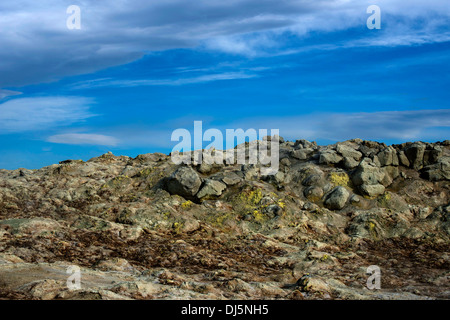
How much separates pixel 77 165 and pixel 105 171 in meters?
1.32

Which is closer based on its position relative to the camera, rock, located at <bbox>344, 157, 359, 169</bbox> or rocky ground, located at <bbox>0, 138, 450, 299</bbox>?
rocky ground, located at <bbox>0, 138, 450, 299</bbox>

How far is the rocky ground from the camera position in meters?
8.45

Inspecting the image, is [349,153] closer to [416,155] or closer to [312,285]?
[416,155]

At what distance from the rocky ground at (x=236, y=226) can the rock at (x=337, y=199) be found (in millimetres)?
65

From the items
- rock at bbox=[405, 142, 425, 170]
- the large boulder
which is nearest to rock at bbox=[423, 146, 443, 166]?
rock at bbox=[405, 142, 425, 170]

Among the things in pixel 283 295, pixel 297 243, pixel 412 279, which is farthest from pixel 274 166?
pixel 283 295

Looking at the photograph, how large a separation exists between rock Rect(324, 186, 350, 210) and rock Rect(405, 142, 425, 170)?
3596 mm

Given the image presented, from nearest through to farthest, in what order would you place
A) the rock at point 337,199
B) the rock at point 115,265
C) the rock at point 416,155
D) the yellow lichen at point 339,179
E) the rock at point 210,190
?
the rock at point 115,265 → the rock at point 210,190 → the rock at point 337,199 → the yellow lichen at point 339,179 → the rock at point 416,155

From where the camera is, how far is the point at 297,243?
1232 cm

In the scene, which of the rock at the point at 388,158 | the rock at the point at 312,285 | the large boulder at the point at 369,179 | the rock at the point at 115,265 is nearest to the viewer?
the rock at the point at 312,285

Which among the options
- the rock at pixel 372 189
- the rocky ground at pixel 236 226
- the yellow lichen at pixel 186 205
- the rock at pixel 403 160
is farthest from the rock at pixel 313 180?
the yellow lichen at pixel 186 205

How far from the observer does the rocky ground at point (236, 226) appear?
8.45 m

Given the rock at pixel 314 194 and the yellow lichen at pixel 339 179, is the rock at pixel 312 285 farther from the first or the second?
the yellow lichen at pixel 339 179

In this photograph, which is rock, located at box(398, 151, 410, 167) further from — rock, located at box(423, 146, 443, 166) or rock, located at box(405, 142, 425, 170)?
rock, located at box(423, 146, 443, 166)
